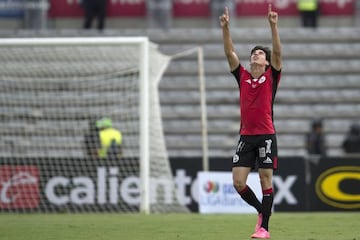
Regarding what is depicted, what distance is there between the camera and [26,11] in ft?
80.9

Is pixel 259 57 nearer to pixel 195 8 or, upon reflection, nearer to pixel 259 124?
pixel 259 124

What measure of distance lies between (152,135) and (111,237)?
838 cm

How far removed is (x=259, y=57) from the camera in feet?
35.6

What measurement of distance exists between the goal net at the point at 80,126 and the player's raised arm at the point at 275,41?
22.5ft

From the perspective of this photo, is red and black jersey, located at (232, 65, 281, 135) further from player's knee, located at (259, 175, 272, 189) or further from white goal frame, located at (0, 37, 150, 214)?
white goal frame, located at (0, 37, 150, 214)

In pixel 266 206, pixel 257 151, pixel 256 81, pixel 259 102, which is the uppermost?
pixel 256 81

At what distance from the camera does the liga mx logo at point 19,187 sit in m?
18.7

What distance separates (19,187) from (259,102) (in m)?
8.94

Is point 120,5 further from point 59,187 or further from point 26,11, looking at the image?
point 59,187

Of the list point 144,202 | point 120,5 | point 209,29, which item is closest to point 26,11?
point 120,5

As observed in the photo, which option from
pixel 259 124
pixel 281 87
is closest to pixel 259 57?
pixel 259 124

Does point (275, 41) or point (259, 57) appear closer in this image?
point (275, 41)

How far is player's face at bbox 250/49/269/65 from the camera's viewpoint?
1081cm

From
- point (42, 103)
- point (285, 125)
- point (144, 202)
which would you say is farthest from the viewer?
point (285, 125)
